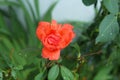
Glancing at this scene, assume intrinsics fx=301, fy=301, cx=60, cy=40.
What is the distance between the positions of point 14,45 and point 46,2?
0.28 metres

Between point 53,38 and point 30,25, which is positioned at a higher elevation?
point 53,38

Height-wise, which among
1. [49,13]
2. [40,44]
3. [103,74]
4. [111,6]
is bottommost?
[103,74]

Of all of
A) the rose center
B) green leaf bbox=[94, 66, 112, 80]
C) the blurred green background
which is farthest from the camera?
green leaf bbox=[94, 66, 112, 80]

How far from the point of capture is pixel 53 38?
2.51 ft

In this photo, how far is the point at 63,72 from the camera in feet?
2.70

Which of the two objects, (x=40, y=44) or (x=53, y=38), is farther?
(x=40, y=44)

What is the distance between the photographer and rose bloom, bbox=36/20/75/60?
76 centimetres

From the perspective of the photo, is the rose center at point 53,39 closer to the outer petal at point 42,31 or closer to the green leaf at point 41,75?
the outer petal at point 42,31

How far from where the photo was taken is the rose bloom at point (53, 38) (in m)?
0.76

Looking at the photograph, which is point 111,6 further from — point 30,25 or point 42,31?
point 30,25

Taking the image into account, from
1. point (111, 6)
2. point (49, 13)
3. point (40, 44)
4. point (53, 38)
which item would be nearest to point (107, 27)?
point (111, 6)

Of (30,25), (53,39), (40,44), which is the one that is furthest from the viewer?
(30,25)

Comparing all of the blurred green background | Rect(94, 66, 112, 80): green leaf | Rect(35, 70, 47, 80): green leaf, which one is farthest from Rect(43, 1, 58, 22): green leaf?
Rect(35, 70, 47, 80): green leaf

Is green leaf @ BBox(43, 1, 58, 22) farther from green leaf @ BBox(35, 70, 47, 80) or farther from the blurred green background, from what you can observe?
green leaf @ BBox(35, 70, 47, 80)
